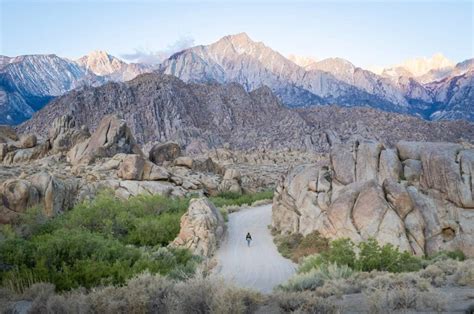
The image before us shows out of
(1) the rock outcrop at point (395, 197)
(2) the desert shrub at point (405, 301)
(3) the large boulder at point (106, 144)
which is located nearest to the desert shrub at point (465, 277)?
(2) the desert shrub at point (405, 301)

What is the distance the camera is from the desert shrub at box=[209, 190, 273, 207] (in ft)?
146

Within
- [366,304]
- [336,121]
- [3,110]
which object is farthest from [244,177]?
[3,110]

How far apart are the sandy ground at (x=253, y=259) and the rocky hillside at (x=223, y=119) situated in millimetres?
89260

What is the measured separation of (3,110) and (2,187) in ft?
544

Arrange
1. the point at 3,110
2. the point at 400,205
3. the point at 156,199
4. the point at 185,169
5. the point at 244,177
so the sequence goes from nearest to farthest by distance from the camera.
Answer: the point at 400,205
the point at 156,199
the point at 185,169
the point at 244,177
the point at 3,110

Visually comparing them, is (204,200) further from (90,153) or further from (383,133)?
(383,133)

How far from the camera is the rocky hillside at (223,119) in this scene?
131 meters

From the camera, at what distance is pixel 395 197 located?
2239 cm

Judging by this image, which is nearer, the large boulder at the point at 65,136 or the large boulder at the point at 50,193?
the large boulder at the point at 50,193

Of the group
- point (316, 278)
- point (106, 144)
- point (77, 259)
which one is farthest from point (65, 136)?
point (316, 278)

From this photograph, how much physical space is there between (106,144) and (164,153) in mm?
7647

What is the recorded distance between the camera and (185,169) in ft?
165

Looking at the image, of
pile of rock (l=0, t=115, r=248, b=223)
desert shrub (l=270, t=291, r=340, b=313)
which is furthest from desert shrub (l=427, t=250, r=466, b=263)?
pile of rock (l=0, t=115, r=248, b=223)

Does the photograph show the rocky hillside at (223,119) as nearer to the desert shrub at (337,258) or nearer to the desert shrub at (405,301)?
the desert shrub at (337,258)
